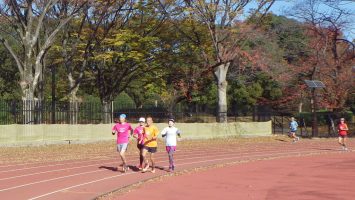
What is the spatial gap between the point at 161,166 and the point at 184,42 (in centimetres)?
2361

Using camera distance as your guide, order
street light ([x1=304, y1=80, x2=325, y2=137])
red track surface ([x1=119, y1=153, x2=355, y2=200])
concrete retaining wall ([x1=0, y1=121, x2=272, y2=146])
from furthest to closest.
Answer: street light ([x1=304, y1=80, x2=325, y2=137]), concrete retaining wall ([x1=0, y1=121, x2=272, y2=146]), red track surface ([x1=119, y1=153, x2=355, y2=200])

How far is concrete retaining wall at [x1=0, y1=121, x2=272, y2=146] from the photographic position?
87.8 feet

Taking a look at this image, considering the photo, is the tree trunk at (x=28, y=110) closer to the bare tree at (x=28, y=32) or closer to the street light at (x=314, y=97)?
the bare tree at (x=28, y=32)

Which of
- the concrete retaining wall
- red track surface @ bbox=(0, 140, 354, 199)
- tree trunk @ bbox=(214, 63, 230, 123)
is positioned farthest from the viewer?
tree trunk @ bbox=(214, 63, 230, 123)

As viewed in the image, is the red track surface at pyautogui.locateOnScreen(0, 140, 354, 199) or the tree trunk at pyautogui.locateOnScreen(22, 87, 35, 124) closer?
the red track surface at pyautogui.locateOnScreen(0, 140, 354, 199)

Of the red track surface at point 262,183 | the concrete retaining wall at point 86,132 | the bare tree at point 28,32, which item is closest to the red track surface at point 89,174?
the red track surface at point 262,183

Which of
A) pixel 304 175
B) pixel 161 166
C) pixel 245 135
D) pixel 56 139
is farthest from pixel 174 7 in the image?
pixel 304 175

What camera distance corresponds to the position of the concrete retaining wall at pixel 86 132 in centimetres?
2675

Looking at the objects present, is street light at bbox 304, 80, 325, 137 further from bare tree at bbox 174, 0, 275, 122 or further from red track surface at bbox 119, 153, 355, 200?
red track surface at bbox 119, 153, 355, 200

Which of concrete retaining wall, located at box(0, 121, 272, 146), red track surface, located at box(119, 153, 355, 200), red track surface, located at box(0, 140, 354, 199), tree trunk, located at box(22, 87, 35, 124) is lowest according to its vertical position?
red track surface, located at box(119, 153, 355, 200)

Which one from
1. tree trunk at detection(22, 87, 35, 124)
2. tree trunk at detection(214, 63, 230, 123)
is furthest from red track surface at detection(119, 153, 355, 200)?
tree trunk at detection(214, 63, 230, 123)

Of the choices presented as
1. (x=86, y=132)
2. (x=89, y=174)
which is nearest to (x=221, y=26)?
(x=86, y=132)

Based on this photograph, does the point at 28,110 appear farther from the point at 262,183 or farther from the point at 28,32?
the point at 262,183

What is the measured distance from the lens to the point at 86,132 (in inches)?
1192
